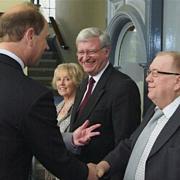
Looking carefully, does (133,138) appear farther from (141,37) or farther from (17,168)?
(141,37)

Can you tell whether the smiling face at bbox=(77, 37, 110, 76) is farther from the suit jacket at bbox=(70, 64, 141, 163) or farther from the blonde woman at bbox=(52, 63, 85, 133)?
the blonde woman at bbox=(52, 63, 85, 133)

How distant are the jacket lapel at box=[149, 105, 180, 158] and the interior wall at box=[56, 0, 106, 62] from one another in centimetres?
821

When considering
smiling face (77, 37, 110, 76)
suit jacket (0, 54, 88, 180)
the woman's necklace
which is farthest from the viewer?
the woman's necklace

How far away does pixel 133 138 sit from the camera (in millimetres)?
2309

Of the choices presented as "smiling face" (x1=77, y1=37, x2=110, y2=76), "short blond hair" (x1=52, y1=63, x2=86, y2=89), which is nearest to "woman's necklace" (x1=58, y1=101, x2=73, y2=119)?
"short blond hair" (x1=52, y1=63, x2=86, y2=89)

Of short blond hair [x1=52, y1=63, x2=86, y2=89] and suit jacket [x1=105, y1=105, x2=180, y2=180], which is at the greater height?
short blond hair [x1=52, y1=63, x2=86, y2=89]

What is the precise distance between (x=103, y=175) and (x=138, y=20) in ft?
6.63

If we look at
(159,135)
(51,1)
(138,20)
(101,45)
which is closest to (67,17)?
(51,1)

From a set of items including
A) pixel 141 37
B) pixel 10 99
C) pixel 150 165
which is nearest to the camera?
pixel 10 99

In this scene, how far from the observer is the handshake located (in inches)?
80.0

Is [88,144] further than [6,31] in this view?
Yes

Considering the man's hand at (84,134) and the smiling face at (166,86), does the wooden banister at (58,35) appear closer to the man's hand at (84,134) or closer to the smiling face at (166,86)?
the man's hand at (84,134)

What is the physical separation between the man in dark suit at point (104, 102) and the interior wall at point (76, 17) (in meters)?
7.57

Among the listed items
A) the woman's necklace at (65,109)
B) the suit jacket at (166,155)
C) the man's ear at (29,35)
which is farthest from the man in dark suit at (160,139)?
the woman's necklace at (65,109)
